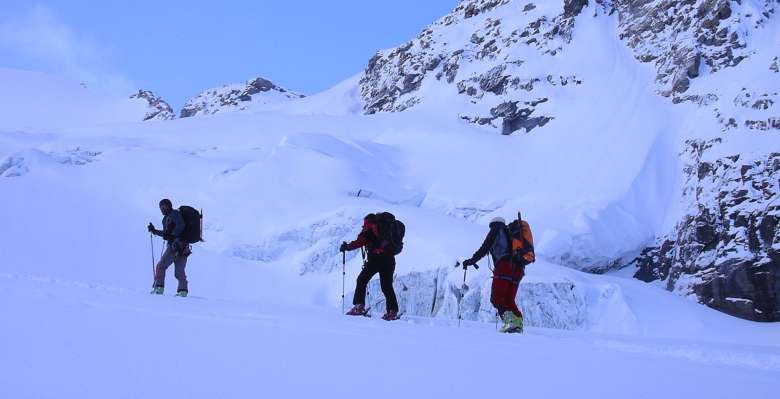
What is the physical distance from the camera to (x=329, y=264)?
1023 inches

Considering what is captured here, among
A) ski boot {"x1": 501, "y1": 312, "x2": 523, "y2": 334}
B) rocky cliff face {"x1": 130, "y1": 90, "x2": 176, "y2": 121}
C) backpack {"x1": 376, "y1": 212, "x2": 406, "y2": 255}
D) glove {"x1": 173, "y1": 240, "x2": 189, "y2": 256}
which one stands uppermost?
rocky cliff face {"x1": 130, "y1": 90, "x2": 176, "y2": 121}

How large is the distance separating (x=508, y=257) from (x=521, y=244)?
0.26 metres

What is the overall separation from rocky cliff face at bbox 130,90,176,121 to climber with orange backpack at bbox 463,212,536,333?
380 ft

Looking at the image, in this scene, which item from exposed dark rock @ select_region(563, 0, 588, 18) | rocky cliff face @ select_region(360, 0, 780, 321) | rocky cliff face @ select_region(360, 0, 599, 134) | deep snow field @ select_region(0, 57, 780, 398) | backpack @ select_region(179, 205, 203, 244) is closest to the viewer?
deep snow field @ select_region(0, 57, 780, 398)

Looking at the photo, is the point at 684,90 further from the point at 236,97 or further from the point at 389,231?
the point at 236,97

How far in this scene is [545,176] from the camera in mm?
37344

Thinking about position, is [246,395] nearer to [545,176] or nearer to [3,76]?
[545,176]

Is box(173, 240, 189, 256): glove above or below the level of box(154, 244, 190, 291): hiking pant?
above

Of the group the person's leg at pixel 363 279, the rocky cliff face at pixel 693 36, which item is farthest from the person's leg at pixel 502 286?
the rocky cliff face at pixel 693 36

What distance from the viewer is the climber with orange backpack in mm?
8273

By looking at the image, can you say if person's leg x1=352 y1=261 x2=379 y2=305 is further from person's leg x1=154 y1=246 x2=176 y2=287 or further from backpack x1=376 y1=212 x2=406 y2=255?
person's leg x1=154 y1=246 x2=176 y2=287

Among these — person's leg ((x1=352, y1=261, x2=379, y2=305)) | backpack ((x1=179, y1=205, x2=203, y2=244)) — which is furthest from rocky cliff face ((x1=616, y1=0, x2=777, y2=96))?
backpack ((x1=179, y1=205, x2=203, y2=244))

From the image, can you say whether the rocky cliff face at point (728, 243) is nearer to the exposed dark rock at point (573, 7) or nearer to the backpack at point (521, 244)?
the backpack at point (521, 244)

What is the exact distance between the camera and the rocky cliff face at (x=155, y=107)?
394ft
